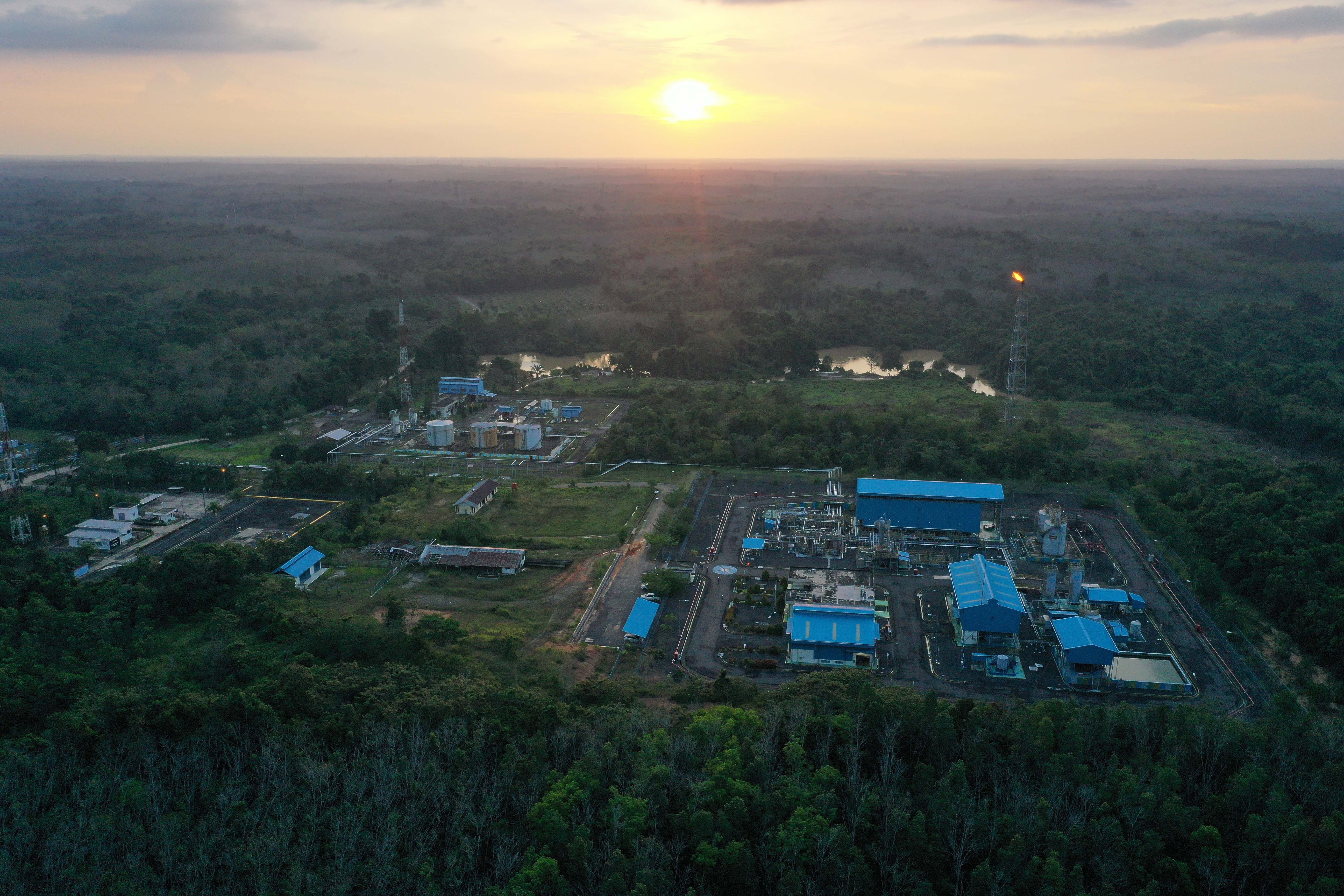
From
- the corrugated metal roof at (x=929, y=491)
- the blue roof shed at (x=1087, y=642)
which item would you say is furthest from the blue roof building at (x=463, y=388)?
the blue roof shed at (x=1087, y=642)

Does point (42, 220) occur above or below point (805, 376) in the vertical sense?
above

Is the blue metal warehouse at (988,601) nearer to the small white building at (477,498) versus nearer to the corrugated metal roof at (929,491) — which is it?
the corrugated metal roof at (929,491)

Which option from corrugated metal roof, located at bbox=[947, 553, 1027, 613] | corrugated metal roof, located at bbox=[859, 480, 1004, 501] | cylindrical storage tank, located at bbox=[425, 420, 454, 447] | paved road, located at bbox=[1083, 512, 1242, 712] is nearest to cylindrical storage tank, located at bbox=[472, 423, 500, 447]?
cylindrical storage tank, located at bbox=[425, 420, 454, 447]

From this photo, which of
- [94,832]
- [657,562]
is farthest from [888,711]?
[94,832]

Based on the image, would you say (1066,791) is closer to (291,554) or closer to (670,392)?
(291,554)

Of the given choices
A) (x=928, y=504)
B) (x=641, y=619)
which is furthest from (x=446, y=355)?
(x=641, y=619)
